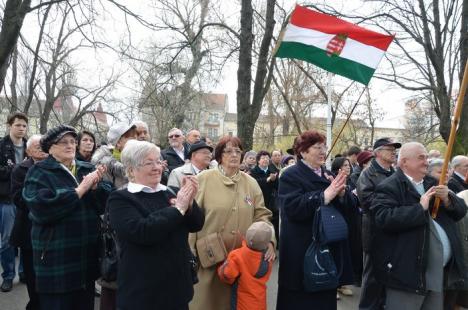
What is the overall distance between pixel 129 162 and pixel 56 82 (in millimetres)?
15175

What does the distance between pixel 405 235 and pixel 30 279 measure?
3588mm

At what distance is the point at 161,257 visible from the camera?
2693 mm

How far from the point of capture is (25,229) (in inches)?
171

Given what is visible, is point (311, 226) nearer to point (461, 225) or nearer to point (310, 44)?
point (461, 225)

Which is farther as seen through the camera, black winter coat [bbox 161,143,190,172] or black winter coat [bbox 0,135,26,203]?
black winter coat [bbox 161,143,190,172]

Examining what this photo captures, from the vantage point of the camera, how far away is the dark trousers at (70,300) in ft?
10.5

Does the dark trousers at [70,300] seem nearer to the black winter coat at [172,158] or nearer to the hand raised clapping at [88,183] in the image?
the hand raised clapping at [88,183]

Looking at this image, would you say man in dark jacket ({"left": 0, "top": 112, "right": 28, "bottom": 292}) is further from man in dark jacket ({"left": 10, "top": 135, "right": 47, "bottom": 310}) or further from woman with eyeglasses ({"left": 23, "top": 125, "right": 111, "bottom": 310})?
→ woman with eyeglasses ({"left": 23, "top": 125, "right": 111, "bottom": 310})

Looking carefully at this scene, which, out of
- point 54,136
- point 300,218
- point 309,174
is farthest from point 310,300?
point 54,136

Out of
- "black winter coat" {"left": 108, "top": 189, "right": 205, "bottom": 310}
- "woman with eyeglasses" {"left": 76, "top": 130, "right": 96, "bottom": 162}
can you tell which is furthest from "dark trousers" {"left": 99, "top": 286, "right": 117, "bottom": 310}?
"woman with eyeglasses" {"left": 76, "top": 130, "right": 96, "bottom": 162}

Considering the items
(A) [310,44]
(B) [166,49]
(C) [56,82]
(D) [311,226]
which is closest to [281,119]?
(C) [56,82]

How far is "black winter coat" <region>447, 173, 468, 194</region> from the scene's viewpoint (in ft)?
17.0

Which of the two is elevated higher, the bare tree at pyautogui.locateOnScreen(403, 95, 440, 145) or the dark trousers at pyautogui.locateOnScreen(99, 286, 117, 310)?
the bare tree at pyautogui.locateOnScreen(403, 95, 440, 145)

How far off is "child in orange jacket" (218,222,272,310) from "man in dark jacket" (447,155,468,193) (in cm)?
295
